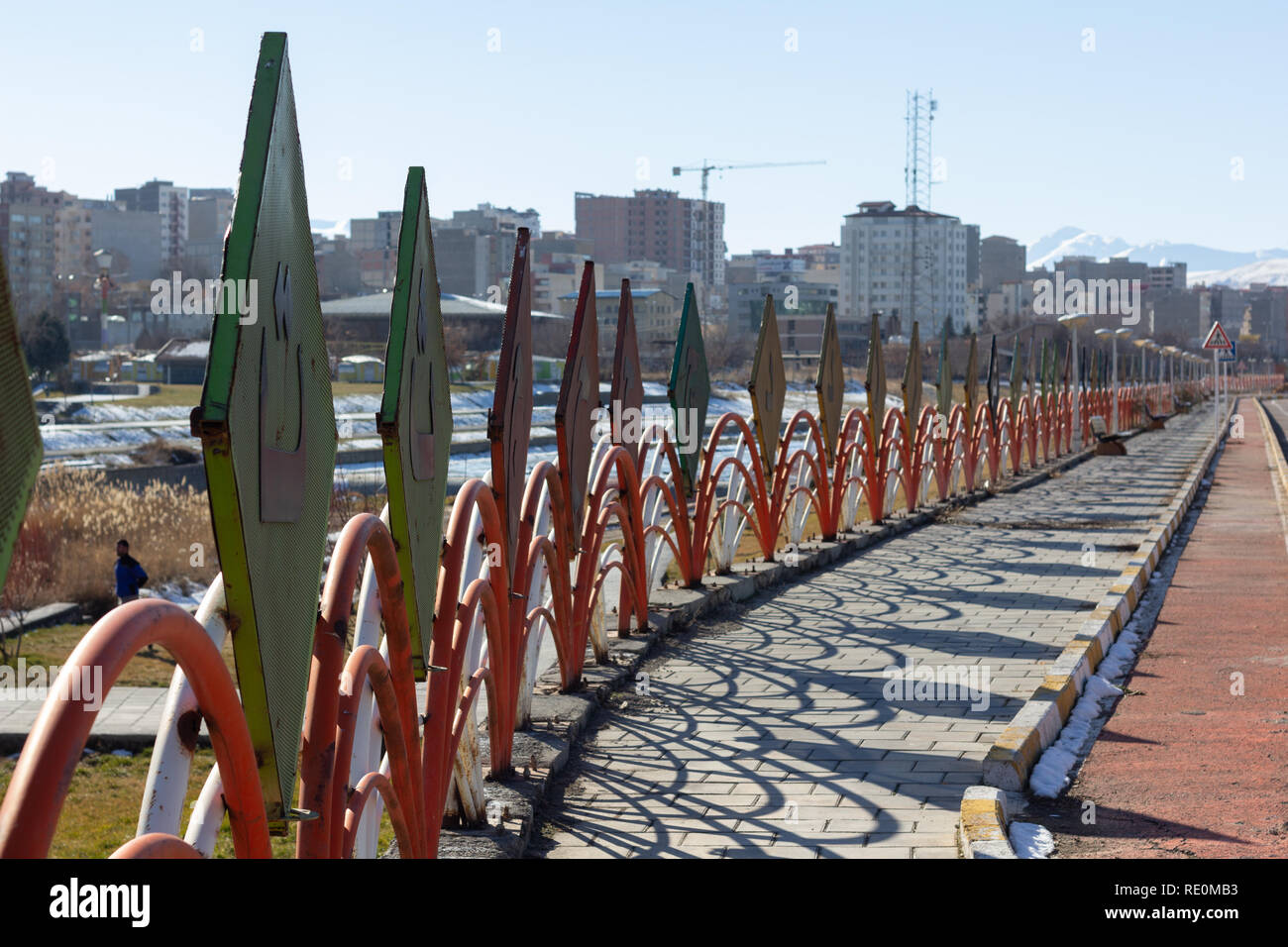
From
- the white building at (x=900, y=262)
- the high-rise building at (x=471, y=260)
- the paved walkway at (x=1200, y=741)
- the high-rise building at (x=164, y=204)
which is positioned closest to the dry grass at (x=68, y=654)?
the paved walkway at (x=1200, y=741)

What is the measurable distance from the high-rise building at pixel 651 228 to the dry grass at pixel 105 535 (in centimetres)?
16091

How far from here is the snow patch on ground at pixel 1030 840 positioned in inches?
166

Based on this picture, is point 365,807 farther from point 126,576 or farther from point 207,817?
point 126,576

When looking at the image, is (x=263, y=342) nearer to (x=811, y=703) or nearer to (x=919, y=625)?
(x=811, y=703)

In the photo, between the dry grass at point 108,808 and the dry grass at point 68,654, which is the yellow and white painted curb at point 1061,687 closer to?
the dry grass at point 108,808

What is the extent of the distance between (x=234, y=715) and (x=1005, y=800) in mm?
3122

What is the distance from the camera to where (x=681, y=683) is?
6855 mm

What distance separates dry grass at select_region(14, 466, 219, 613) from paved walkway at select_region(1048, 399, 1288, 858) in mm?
8241

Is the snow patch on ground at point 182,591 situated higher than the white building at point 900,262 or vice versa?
the white building at point 900,262

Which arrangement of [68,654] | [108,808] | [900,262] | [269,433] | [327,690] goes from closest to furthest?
[269,433] → [327,690] → [108,808] → [68,654] → [900,262]

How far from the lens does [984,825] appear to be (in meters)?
4.30

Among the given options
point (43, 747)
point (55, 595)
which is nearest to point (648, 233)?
point (55, 595)

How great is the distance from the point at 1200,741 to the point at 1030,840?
5.52 ft

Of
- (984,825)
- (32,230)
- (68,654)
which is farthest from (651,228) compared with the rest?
(984,825)
